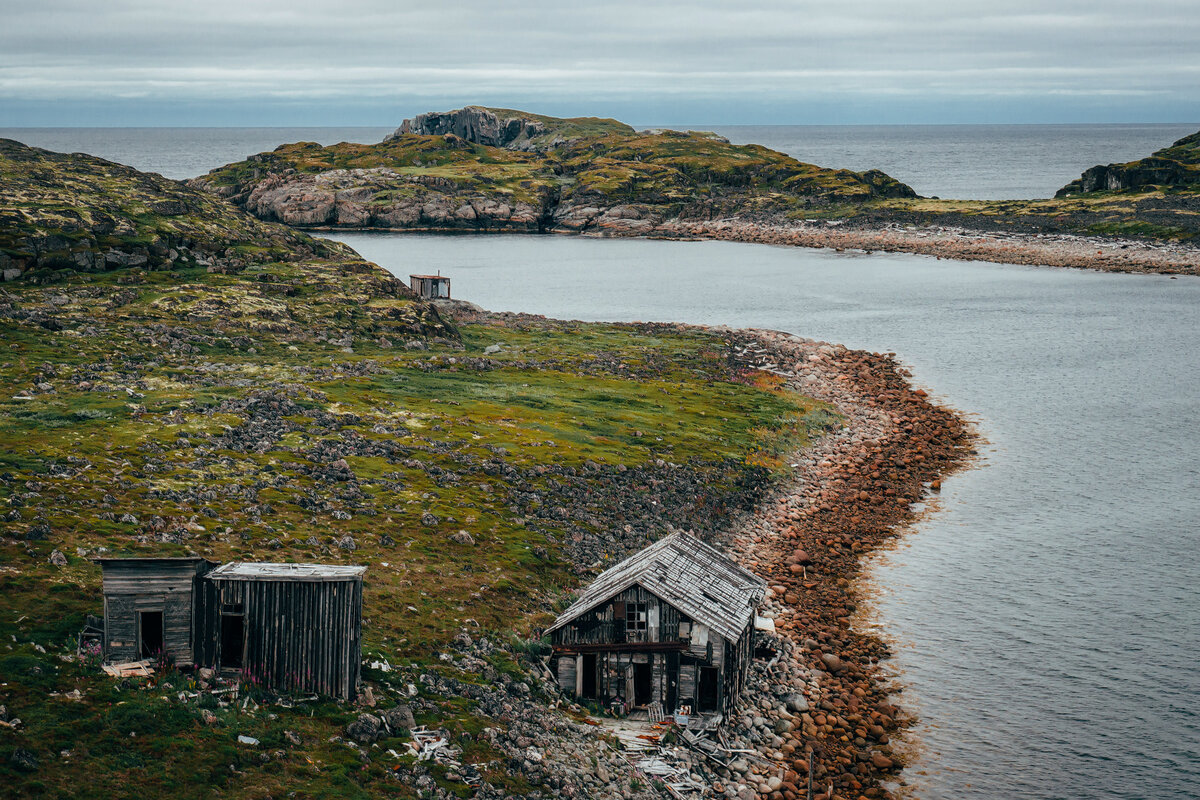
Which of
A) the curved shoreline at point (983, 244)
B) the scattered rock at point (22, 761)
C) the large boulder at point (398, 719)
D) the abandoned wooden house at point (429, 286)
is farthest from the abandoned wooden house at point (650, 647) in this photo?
the curved shoreline at point (983, 244)

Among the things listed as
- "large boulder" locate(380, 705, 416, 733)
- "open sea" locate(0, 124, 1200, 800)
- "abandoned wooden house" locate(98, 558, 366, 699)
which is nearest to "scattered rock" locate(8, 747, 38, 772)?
"abandoned wooden house" locate(98, 558, 366, 699)

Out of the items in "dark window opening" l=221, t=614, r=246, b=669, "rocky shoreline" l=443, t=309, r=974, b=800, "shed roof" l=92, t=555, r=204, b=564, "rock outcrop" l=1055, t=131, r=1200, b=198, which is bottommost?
"rocky shoreline" l=443, t=309, r=974, b=800

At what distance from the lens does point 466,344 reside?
80062 mm

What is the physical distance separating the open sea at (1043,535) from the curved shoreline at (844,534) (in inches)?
53.3

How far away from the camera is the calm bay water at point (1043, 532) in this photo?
32.5 m

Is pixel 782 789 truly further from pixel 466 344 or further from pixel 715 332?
pixel 715 332

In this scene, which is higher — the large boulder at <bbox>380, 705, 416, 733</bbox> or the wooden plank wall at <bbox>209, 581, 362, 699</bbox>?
the wooden plank wall at <bbox>209, 581, 362, 699</bbox>

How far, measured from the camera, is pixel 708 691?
101 ft

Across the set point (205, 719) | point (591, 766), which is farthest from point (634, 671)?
point (205, 719)

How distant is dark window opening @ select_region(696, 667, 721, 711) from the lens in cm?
3072

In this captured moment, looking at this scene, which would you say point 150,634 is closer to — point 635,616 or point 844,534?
point 635,616

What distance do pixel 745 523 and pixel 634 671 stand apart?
1948cm

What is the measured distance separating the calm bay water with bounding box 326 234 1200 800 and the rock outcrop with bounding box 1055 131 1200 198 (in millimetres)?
53970

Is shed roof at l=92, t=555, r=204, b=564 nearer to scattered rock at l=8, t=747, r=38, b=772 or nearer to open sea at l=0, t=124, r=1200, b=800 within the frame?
scattered rock at l=8, t=747, r=38, b=772
